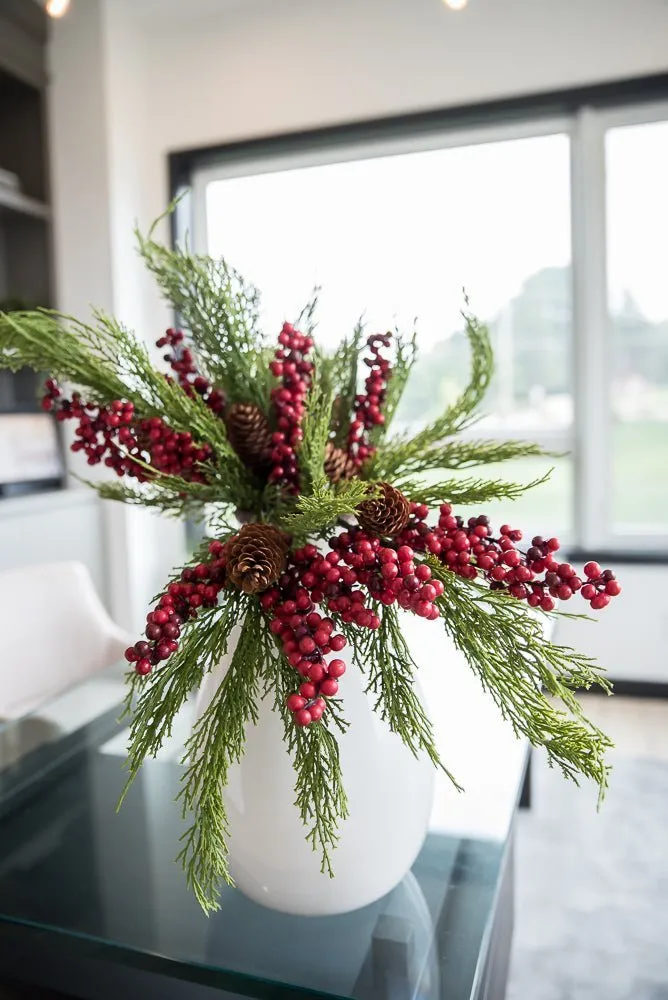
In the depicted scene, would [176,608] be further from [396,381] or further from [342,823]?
[396,381]

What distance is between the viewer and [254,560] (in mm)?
572

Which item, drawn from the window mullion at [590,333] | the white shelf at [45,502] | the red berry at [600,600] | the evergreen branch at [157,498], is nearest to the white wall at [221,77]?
the white shelf at [45,502]

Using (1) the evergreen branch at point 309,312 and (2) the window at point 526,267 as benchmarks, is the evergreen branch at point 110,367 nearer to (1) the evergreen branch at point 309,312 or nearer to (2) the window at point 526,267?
(1) the evergreen branch at point 309,312

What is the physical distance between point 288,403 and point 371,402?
10 cm

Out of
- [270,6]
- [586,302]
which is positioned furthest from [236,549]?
[270,6]

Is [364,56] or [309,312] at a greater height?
[364,56]

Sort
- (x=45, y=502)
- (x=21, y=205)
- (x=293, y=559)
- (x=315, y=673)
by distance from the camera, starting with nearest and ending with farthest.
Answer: (x=315, y=673), (x=293, y=559), (x=45, y=502), (x=21, y=205)

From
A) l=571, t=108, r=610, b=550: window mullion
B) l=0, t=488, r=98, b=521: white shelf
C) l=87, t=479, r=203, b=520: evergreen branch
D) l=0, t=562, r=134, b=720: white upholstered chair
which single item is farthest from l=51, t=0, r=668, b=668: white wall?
l=87, t=479, r=203, b=520: evergreen branch

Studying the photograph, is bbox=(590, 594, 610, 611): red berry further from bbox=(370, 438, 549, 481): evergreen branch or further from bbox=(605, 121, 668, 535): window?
bbox=(605, 121, 668, 535): window

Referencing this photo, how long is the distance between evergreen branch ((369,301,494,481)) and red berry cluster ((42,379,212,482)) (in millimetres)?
179

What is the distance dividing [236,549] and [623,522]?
2.89 meters

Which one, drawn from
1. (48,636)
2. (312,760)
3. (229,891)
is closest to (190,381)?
Result: (312,760)

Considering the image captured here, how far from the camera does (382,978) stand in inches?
26.7

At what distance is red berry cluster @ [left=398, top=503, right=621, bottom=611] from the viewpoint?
56 centimetres
